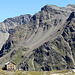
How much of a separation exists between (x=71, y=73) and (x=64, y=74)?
18.2ft

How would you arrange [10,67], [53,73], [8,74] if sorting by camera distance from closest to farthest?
[8,74]
[53,73]
[10,67]

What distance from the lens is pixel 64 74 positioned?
125625mm

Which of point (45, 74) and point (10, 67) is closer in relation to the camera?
point (45, 74)

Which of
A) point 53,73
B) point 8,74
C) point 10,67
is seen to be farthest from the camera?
point 10,67

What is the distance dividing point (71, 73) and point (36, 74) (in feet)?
76.7

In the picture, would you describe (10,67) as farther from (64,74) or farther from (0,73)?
(64,74)

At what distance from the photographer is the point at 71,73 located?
421 feet

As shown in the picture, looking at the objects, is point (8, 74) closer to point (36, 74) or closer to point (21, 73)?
point (21, 73)

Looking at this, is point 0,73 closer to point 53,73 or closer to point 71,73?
point 53,73

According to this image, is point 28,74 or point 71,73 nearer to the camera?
point 28,74

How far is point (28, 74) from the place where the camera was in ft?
395

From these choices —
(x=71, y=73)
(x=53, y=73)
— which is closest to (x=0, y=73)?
(x=53, y=73)

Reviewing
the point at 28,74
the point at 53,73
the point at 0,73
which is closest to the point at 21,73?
the point at 28,74

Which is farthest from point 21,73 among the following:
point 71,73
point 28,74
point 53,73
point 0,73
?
point 71,73
